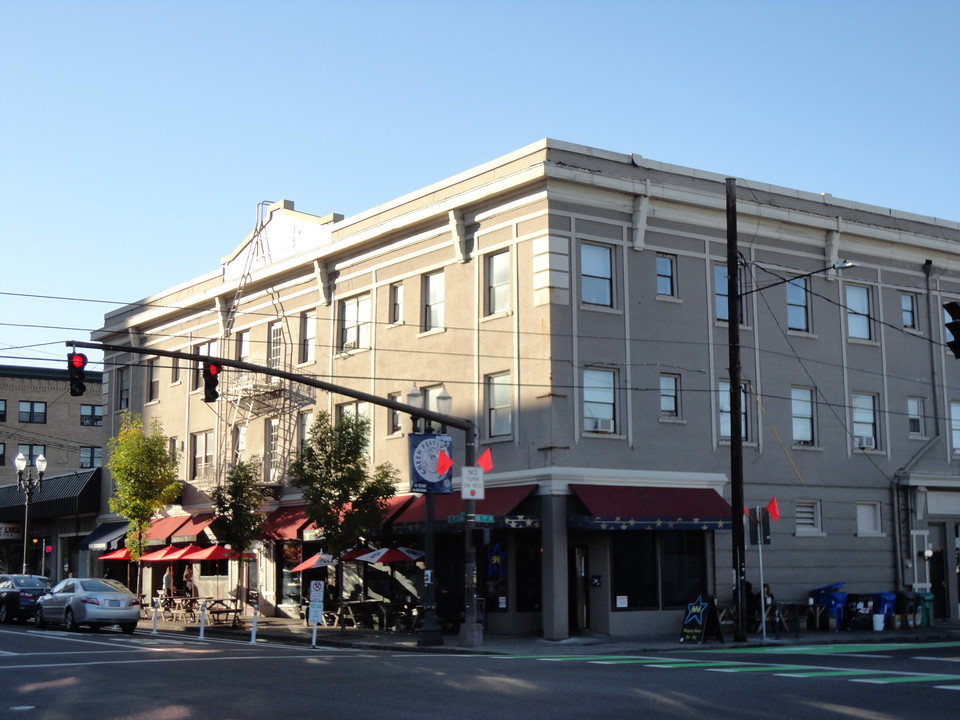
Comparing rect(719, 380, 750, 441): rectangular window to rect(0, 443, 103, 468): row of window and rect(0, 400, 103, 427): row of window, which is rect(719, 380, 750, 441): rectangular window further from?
rect(0, 400, 103, 427): row of window

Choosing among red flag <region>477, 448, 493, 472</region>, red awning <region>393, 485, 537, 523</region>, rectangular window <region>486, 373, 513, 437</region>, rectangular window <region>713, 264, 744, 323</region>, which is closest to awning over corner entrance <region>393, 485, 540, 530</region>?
red awning <region>393, 485, 537, 523</region>

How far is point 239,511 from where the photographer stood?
117 feet

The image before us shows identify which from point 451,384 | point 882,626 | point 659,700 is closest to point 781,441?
point 882,626

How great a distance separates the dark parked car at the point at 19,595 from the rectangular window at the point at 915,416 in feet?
83.8

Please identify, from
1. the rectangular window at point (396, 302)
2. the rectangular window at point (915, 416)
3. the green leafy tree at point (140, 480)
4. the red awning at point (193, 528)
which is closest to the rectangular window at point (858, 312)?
the rectangular window at point (915, 416)

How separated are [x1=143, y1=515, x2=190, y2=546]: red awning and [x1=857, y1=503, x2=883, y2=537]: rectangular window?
22.6 meters

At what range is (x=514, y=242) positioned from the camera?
30.2m

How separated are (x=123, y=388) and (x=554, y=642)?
27227 millimetres

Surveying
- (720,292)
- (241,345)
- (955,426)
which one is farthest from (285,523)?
(955,426)

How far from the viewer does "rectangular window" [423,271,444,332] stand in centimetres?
3312

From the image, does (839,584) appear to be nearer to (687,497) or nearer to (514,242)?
(687,497)

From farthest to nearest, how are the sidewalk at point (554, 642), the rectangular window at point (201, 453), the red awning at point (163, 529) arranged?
the rectangular window at point (201, 453) → the red awning at point (163, 529) → the sidewalk at point (554, 642)

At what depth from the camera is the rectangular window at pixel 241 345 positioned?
135 feet

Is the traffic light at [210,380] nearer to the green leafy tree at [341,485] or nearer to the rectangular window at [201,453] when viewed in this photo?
the green leafy tree at [341,485]
